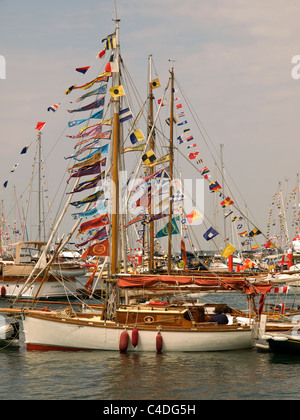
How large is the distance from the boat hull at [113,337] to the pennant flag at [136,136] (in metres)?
10.4

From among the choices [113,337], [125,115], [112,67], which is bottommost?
[113,337]

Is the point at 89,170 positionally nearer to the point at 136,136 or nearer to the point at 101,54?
the point at 136,136

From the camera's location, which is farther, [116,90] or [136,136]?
[136,136]

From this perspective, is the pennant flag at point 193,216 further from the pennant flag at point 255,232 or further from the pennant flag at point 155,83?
the pennant flag at point 155,83

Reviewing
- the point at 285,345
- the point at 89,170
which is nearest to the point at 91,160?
the point at 89,170

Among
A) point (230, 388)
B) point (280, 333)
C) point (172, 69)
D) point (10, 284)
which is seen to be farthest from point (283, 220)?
point (230, 388)

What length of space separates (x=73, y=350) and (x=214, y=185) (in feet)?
49.4

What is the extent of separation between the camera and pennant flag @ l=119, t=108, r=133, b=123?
112 ft

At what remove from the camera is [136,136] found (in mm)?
35094

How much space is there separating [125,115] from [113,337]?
12.0 metres

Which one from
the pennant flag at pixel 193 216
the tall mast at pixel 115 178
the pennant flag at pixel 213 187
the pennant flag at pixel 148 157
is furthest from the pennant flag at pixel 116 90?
the pennant flag at pixel 213 187

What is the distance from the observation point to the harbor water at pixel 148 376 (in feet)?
77.8

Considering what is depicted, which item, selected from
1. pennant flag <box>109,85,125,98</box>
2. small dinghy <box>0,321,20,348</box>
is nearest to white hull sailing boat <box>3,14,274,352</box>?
pennant flag <box>109,85,125,98</box>

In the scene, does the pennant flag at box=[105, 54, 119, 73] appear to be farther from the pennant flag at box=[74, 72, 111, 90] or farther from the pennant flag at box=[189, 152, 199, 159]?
the pennant flag at box=[189, 152, 199, 159]
